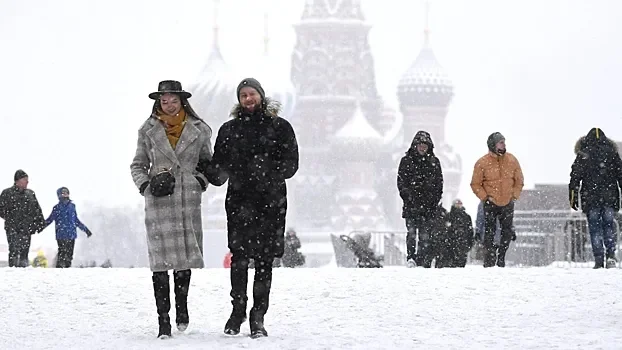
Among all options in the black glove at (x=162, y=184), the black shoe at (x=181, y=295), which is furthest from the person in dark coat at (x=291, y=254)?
the black glove at (x=162, y=184)

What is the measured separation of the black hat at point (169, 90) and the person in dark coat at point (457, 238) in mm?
8295

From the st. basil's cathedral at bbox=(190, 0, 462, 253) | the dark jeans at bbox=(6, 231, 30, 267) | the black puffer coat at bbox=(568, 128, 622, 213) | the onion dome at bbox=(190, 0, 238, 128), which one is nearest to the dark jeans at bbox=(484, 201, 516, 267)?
the black puffer coat at bbox=(568, 128, 622, 213)

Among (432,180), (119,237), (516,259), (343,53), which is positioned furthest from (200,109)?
(432,180)

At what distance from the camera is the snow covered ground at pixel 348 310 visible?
802 centimetres

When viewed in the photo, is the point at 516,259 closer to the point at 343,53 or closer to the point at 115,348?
the point at 115,348

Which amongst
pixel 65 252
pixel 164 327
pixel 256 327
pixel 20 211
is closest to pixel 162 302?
pixel 164 327

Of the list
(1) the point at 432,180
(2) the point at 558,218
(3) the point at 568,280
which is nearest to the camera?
(3) the point at 568,280

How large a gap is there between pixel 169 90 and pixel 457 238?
30.1 feet

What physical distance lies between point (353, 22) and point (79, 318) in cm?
12011

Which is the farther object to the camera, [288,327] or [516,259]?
[516,259]

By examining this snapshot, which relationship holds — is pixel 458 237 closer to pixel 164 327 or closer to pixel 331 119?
pixel 164 327

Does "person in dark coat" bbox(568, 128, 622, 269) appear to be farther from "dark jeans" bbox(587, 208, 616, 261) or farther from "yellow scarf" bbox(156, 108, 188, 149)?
"yellow scarf" bbox(156, 108, 188, 149)

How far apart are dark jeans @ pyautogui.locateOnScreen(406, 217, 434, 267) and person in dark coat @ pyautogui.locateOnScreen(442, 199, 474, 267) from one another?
253 cm

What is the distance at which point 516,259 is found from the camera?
21.5m
